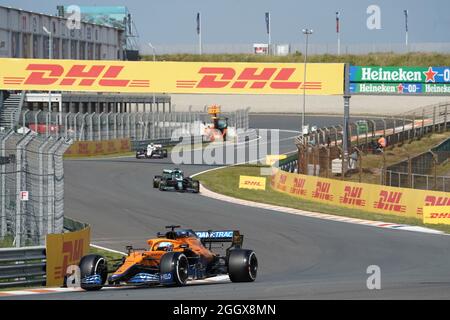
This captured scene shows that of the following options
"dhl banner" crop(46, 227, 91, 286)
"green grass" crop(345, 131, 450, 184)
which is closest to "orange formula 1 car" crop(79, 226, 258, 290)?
"dhl banner" crop(46, 227, 91, 286)

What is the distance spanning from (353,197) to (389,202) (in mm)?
1861

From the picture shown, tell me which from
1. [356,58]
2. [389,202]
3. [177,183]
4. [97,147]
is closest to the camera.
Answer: [389,202]

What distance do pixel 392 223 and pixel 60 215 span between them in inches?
560

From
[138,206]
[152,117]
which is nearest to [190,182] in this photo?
[138,206]

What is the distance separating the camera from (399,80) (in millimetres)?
45406

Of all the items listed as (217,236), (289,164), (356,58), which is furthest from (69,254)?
(356,58)

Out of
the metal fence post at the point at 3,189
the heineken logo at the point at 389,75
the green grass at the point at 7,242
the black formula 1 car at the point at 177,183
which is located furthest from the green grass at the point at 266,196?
the metal fence post at the point at 3,189

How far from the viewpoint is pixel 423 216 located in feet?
105

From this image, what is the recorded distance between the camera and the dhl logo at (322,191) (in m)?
37.1

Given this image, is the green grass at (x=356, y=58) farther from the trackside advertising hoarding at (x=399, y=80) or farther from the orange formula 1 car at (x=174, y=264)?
the orange formula 1 car at (x=174, y=264)

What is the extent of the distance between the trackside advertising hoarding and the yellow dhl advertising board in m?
0.86

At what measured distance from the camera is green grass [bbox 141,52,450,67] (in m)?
109

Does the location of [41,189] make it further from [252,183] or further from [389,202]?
[252,183]
